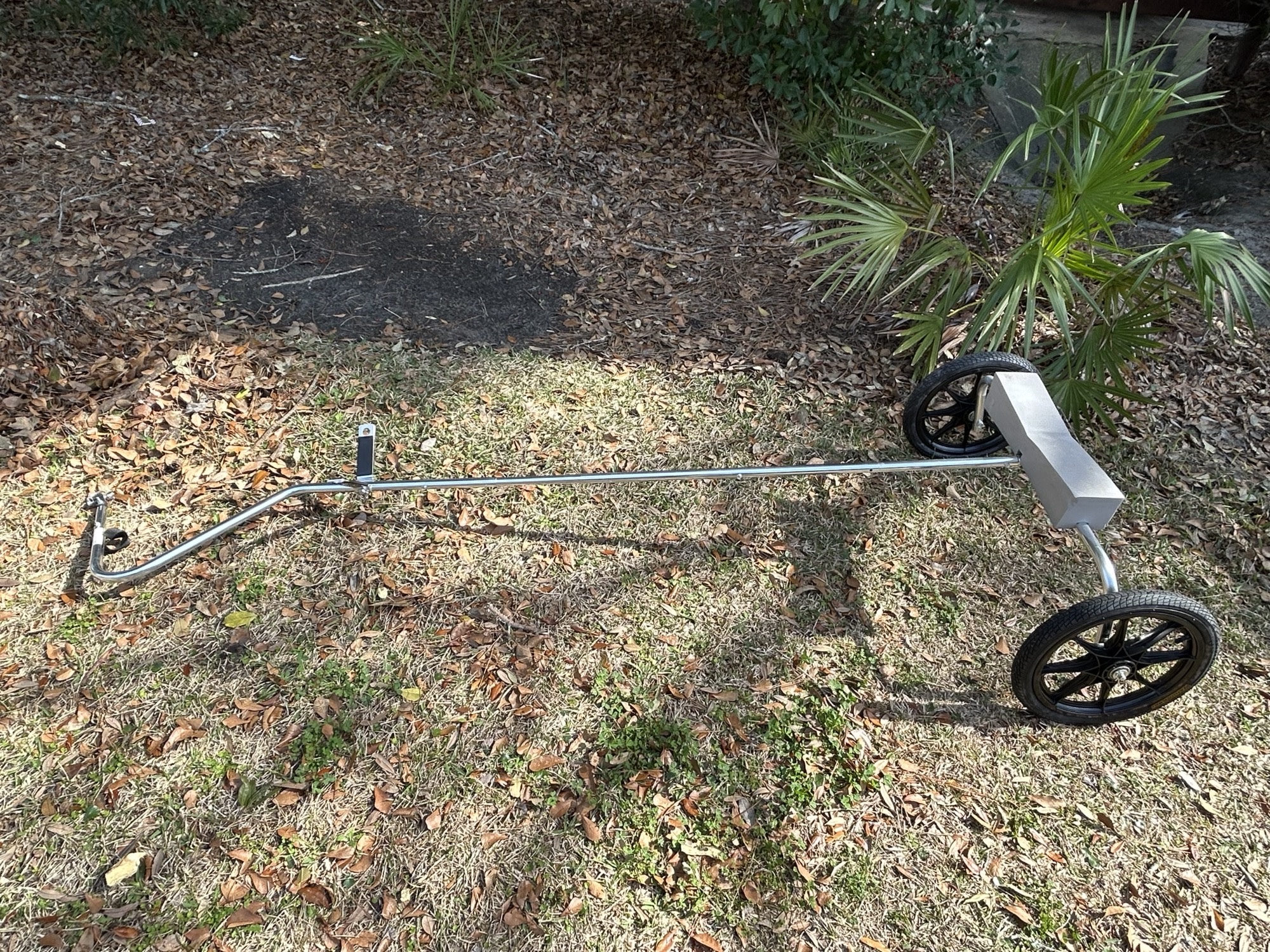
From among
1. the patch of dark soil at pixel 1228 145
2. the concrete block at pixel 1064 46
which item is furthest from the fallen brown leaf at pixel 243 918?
the patch of dark soil at pixel 1228 145

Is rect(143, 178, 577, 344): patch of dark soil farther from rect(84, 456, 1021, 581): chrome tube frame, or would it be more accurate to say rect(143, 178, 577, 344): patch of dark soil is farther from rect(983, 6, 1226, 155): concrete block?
rect(983, 6, 1226, 155): concrete block

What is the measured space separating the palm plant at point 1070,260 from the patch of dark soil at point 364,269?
1.67m

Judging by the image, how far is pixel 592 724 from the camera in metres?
2.89

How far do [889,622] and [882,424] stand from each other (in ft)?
3.87

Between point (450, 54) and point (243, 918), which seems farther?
point (450, 54)

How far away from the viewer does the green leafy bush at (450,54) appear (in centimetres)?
555

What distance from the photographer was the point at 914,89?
5.19 m

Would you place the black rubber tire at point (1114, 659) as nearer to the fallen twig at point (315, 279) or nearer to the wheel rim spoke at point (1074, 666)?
the wheel rim spoke at point (1074, 666)

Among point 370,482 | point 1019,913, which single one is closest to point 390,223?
point 370,482

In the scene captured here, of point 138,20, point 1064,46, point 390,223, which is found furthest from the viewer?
point 1064,46

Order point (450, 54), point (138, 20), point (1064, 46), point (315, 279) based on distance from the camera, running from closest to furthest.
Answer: point (315, 279) < point (138, 20) < point (450, 54) < point (1064, 46)

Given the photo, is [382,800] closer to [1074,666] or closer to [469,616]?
[469,616]

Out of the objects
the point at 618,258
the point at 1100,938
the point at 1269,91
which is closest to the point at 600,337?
the point at 618,258

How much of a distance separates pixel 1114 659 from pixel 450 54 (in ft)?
17.9
